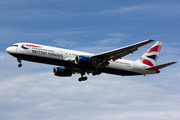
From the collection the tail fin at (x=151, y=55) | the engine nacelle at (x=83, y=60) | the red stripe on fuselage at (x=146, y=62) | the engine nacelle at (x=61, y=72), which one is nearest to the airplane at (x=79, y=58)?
the engine nacelle at (x=83, y=60)

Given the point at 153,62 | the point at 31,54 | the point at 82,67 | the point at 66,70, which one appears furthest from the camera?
the point at 153,62

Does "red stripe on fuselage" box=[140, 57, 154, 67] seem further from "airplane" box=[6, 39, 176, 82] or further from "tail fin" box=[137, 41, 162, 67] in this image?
"airplane" box=[6, 39, 176, 82]

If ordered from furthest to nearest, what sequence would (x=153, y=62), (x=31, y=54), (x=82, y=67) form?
1. (x=153, y=62)
2. (x=82, y=67)
3. (x=31, y=54)

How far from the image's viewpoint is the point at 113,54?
43.8 metres

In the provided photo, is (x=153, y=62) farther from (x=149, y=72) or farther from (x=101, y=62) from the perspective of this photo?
(x=101, y=62)

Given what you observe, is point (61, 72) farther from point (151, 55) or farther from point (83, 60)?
point (151, 55)

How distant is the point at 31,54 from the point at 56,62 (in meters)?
4.25

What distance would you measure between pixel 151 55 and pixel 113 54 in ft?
44.7

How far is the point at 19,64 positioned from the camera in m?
44.6

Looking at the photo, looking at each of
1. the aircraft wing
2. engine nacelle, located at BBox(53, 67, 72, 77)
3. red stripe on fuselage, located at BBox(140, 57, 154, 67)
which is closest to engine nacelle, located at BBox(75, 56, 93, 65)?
the aircraft wing

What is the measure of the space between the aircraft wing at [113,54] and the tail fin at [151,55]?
10123 mm

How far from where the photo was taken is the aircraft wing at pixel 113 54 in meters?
40.8

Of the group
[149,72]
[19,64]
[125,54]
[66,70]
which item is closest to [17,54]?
[19,64]

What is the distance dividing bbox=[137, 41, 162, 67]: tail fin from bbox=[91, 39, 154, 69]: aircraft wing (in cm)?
1012
